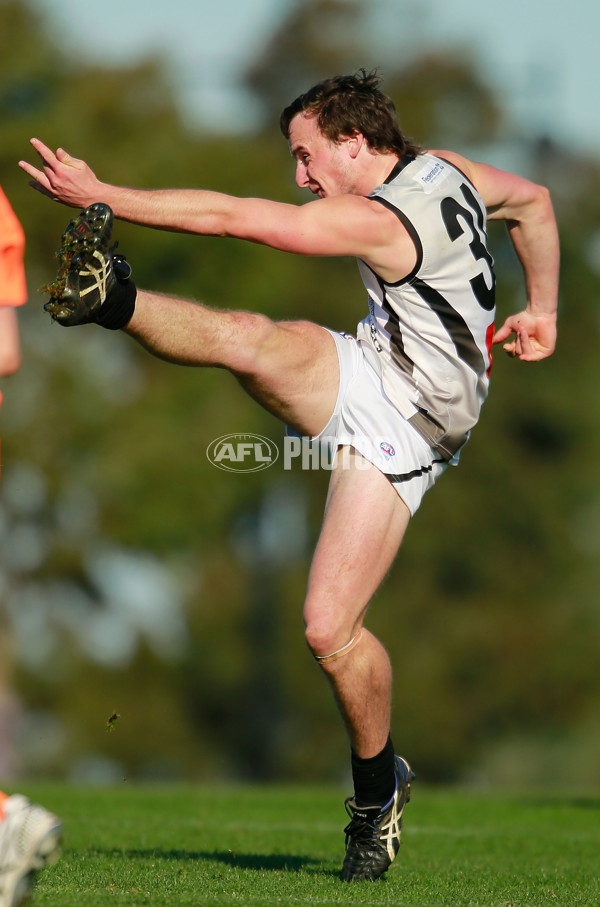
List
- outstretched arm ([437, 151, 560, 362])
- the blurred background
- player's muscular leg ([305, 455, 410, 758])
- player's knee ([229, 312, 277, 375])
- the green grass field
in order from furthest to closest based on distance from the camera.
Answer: the blurred background
outstretched arm ([437, 151, 560, 362])
player's muscular leg ([305, 455, 410, 758])
player's knee ([229, 312, 277, 375])
the green grass field

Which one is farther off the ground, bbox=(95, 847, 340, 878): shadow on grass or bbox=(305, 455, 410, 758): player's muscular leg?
bbox=(305, 455, 410, 758): player's muscular leg

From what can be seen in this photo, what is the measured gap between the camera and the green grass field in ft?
16.2

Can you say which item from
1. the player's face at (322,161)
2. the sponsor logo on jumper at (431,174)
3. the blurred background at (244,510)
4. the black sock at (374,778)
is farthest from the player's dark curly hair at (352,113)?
the blurred background at (244,510)

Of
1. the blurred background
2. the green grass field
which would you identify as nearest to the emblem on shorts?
the green grass field

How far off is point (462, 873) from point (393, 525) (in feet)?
5.01

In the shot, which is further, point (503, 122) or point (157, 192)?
point (503, 122)

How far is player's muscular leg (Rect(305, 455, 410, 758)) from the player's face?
1.13 metres

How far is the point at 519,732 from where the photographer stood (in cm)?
2784

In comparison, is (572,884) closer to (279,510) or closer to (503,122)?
(279,510)

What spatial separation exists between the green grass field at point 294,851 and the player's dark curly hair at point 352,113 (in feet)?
9.56

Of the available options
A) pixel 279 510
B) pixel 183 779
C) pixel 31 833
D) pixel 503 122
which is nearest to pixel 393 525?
pixel 31 833

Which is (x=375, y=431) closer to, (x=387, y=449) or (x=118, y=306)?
(x=387, y=449)

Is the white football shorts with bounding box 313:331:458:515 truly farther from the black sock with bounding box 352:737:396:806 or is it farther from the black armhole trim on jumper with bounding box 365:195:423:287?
the black sock with bounding box 352:737:396:806

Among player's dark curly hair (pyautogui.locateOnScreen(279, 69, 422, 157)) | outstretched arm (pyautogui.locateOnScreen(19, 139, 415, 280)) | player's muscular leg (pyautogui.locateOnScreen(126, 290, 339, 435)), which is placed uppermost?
player's dark curly hair (pyautogui.locateOnScreen(279, 69, 422, 157))
